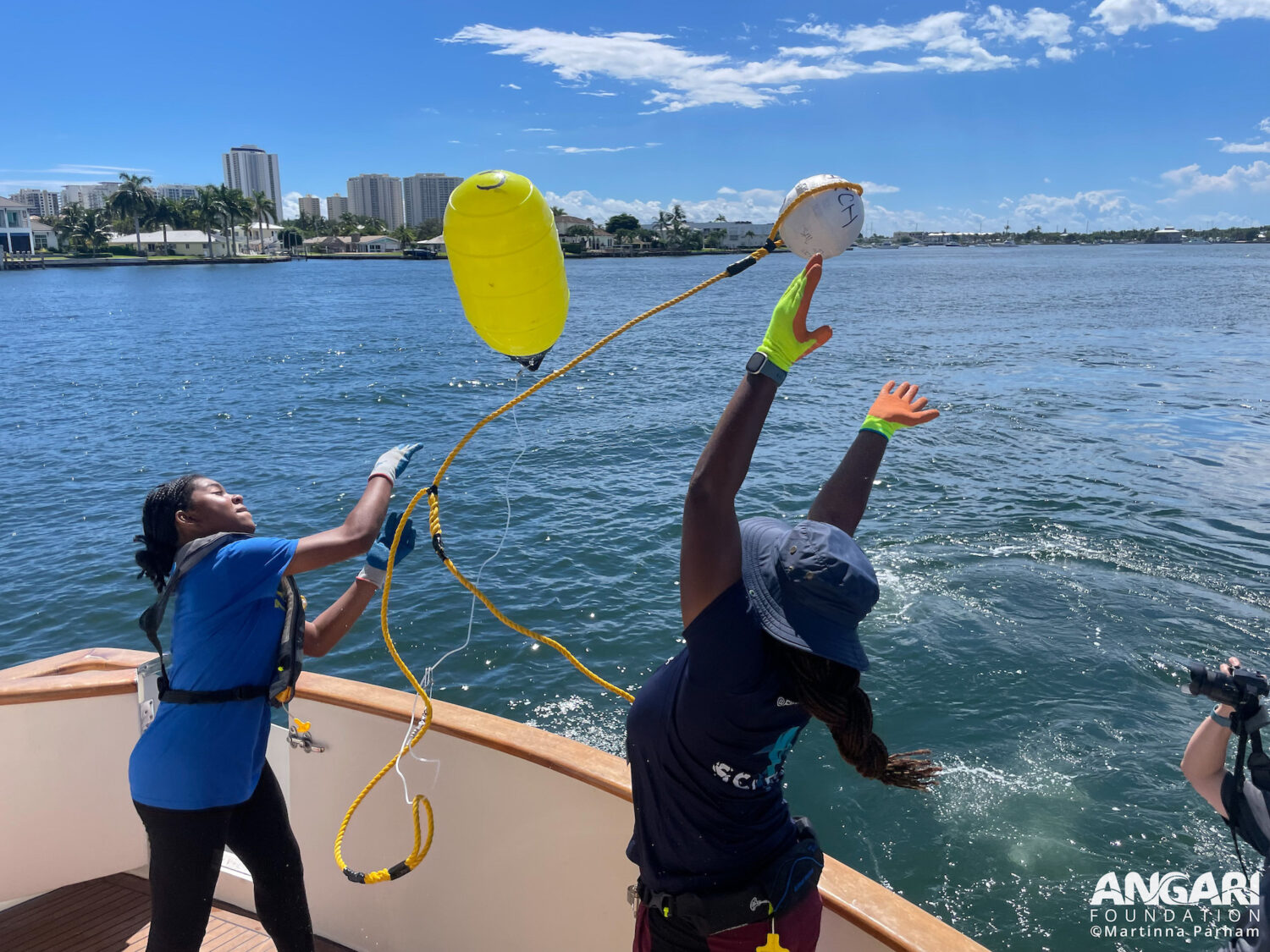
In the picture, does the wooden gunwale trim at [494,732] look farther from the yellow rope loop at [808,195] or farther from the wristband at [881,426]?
the yellow rope loop at [808,195]

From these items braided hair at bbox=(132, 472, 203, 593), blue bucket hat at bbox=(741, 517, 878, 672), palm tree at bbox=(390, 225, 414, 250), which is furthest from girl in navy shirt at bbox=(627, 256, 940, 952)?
palm tree at bbox=(390, 225, 414, 250)

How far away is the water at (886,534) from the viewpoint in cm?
582

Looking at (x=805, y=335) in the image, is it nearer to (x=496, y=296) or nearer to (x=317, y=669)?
(x=496, y=296)

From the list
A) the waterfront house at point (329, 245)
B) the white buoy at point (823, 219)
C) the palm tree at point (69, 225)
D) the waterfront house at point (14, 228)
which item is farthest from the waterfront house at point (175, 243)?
the white buoy at point (823, 219)

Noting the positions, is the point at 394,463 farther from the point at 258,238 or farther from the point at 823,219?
the point at 258,238

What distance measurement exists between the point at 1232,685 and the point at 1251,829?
1.27 feet

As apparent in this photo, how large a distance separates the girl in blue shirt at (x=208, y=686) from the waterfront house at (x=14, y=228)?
130 m

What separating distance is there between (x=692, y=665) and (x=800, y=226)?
152 cm

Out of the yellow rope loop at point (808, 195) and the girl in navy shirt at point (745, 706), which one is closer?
the girl in navy shirt at point (745, 706)

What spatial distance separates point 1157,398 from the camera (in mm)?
18359

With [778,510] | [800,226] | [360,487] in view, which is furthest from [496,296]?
[360,487]

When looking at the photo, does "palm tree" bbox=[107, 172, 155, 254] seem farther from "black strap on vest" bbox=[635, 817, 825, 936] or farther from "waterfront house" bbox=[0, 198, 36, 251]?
"black strap on vest" bbox=[635, 817, 825, 936]

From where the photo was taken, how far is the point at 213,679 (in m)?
2.48

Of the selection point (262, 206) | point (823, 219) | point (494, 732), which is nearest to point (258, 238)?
point (262, 206)
